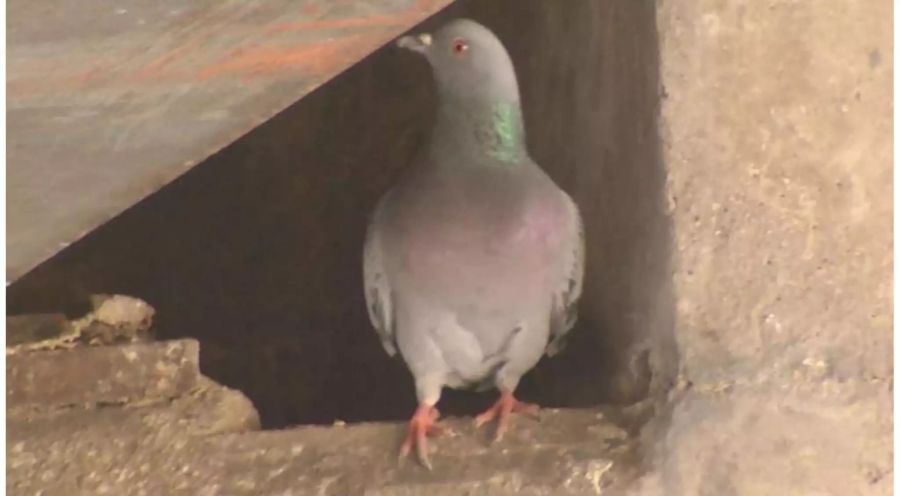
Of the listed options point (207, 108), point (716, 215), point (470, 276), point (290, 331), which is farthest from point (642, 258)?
point (290, 331)

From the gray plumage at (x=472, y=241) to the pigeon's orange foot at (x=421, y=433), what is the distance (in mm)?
56

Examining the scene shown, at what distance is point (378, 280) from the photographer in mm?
1446

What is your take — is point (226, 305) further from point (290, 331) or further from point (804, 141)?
point (804, 141)

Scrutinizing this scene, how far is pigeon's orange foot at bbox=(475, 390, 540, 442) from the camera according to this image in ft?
4.49

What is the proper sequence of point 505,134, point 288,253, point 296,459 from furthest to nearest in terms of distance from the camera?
1. point 288,253
2. point 505,134
3. point 296,459

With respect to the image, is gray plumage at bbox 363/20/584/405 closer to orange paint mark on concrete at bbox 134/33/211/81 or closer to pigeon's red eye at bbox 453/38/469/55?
pigeon's red eye at bbox 453/38/469/55

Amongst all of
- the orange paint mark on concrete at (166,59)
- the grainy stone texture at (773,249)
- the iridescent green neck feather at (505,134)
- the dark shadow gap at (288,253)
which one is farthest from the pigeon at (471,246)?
the dark shadow gap at (288,253)

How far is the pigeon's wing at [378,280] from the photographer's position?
1438 millimetres

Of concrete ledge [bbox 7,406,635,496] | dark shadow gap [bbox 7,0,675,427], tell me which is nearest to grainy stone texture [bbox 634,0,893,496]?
concrete ledge [bbox 7,406,635,496]

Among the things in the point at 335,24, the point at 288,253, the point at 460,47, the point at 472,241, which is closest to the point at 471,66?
the point at 460,47

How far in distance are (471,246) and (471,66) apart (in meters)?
0.24

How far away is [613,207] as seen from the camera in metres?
1.53

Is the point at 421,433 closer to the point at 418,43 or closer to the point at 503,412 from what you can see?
the point at 503,412

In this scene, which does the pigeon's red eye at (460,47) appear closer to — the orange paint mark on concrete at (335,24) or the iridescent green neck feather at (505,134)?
the iridescent green neck feather at (505,134)
